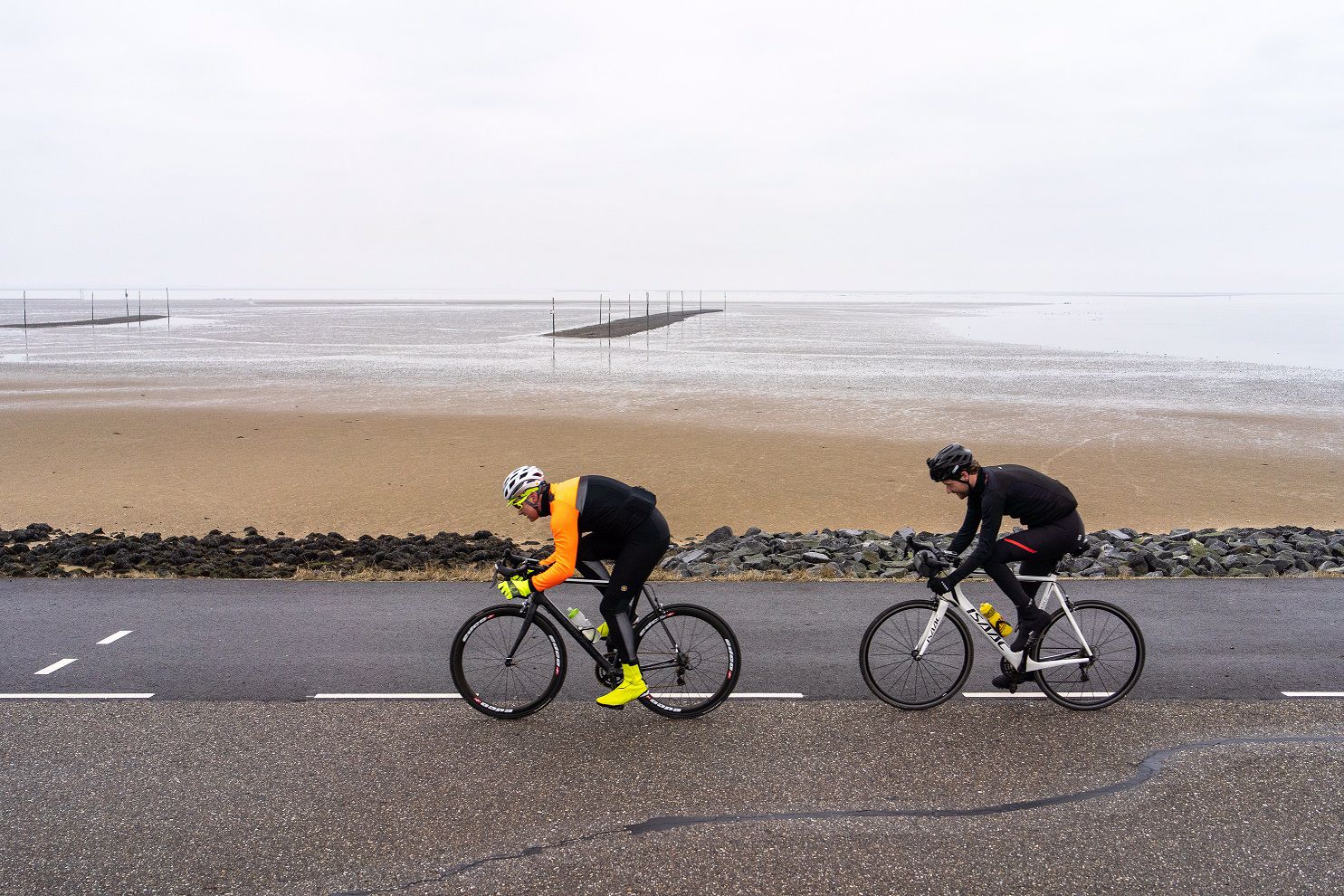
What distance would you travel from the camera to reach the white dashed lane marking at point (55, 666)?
8.04 metres

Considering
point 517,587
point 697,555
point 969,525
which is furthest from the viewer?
point 697,555

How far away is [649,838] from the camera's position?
5543 mm

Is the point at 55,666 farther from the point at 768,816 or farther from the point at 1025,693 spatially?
the point at 1025,693

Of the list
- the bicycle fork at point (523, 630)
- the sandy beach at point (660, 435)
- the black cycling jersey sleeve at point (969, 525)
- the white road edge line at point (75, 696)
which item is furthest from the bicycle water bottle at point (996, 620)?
the sandy beach at point (660, 435)

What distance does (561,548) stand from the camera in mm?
6668

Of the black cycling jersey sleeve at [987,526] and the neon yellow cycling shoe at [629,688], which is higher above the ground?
the black cycling jersey sleeve at [987,526]

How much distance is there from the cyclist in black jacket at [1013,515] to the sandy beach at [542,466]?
10168 millimetres

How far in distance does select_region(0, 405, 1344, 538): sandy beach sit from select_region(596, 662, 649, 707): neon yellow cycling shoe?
33.2 ft

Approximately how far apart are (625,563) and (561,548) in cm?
47

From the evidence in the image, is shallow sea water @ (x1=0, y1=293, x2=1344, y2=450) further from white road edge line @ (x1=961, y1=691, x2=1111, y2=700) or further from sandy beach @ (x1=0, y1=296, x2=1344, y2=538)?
white road edge line @ (x1=961, y1=691, x2=1111, y2=700)

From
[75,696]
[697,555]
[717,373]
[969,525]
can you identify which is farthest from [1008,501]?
[717,373]

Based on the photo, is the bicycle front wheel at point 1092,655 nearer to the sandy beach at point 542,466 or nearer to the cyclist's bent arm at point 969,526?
the cyclist's bent arm at point 969,526

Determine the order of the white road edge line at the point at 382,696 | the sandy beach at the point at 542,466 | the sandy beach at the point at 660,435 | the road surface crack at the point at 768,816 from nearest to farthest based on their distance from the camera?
the road surface crack at the point at 768,816 → the white road edge line at the point at 382,696 → the sandy beach at the point at 542,466 → the sandy beach at the point at 660,435

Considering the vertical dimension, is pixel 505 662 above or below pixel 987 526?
below
